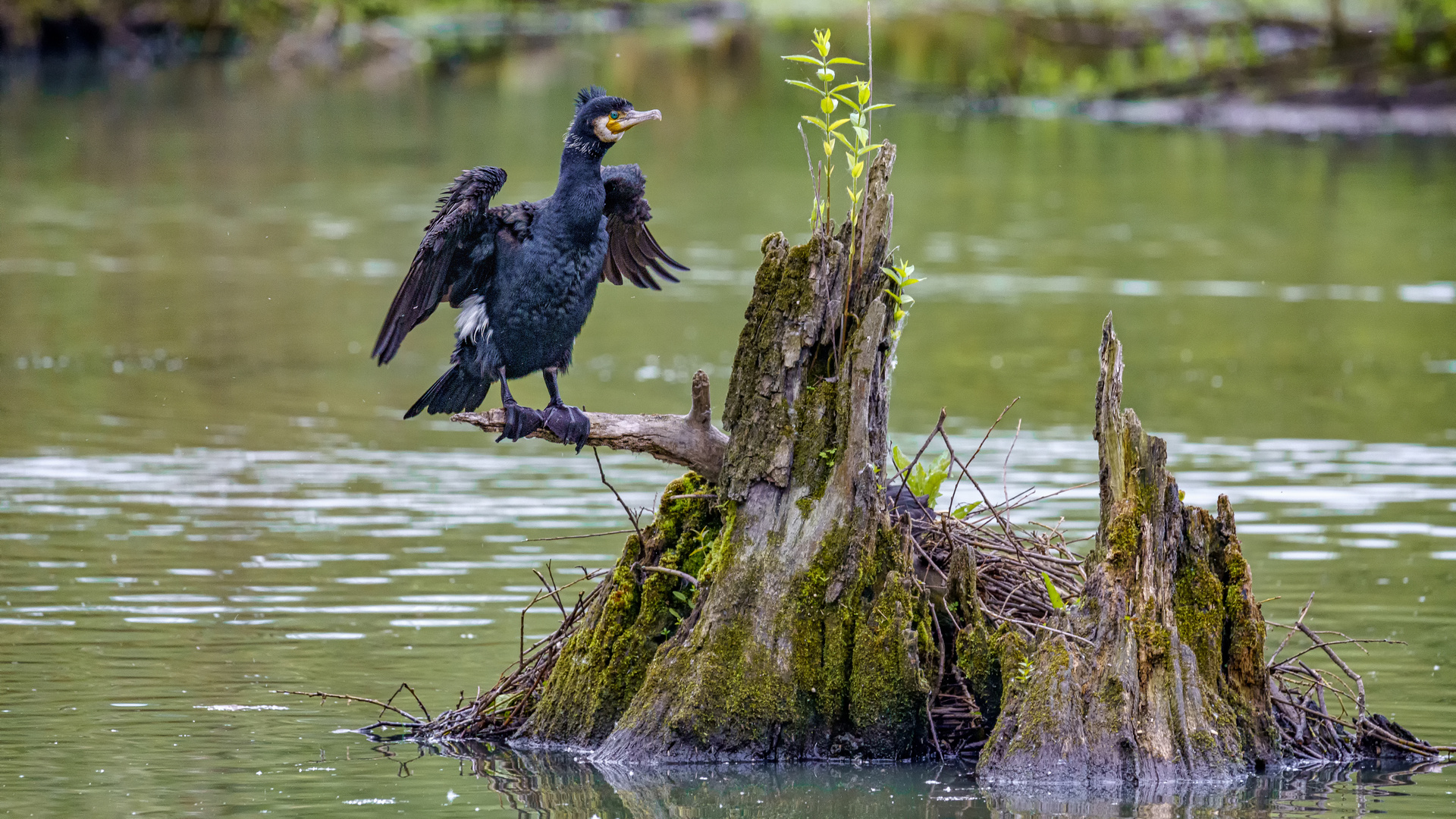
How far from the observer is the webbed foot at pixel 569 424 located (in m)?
8.23

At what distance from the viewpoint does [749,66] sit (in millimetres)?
63875

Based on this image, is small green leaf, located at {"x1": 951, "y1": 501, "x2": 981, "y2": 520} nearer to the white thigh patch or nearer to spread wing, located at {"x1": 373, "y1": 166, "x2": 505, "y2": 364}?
the white thigh patch

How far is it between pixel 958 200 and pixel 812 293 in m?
25.9

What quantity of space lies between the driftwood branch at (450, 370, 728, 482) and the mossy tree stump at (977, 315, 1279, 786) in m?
1.46

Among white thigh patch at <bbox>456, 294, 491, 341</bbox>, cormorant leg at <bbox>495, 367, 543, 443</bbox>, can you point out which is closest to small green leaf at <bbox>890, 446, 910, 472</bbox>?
cormorant leg at <bbox>495, 367, 543, 443</bbox>

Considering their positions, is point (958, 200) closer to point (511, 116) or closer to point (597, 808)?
point (511, 116)

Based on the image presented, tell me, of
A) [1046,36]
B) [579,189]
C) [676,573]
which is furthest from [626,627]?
[1046,36]

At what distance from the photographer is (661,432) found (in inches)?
325

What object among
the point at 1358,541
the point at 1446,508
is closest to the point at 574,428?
the point at 1358,541

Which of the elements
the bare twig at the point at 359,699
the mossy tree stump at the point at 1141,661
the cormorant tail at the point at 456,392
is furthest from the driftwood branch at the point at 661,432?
the mossy tree stump at the point at 1141,661

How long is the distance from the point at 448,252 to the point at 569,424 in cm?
92

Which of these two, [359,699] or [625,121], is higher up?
[625,121]

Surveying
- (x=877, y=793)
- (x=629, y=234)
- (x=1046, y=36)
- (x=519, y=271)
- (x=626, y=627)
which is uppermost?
(x=1046, y=36)

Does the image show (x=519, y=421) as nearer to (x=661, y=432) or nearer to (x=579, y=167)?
(x=661, y=432)
